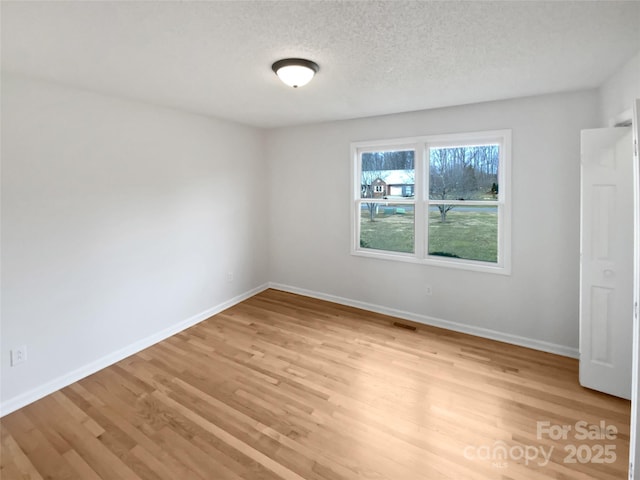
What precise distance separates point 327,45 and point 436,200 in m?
2.35

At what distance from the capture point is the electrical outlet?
2361 mm

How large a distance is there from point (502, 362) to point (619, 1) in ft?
9.02

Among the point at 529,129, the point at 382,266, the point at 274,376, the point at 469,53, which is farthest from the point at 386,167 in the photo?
the point at 274,376

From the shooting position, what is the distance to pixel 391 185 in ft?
13.2

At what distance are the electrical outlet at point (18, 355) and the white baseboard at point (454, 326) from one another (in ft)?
10.2

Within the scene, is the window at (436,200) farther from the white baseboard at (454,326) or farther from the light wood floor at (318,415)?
the light wood floor at (318,415)

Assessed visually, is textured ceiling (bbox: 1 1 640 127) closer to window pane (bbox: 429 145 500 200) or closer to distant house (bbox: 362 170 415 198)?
window pane (bbox: 429 145 500 200)

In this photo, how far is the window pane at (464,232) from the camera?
136 inches

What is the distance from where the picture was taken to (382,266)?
4070mm

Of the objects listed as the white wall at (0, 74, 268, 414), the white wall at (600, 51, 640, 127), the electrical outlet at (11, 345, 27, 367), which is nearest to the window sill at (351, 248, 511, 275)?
the white wall at (600, 51, 640, 127)

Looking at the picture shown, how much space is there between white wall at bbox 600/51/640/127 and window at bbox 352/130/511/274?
0.73 meters

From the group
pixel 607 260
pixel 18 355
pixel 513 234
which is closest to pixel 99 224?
pixel 18 355

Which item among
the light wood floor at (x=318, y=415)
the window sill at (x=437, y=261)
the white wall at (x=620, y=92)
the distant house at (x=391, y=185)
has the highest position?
the white wall at (x=620, y=92)

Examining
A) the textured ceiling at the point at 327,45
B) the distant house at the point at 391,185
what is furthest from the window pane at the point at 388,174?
the textured ceiling at the point at 327,45
